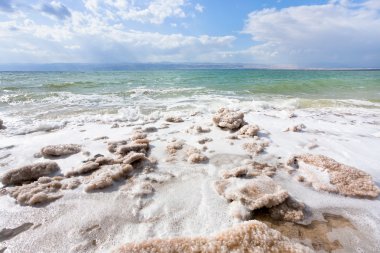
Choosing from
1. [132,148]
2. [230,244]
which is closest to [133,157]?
[132,148]

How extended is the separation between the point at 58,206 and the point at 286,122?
17.1ft

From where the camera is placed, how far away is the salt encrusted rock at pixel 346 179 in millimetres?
2688

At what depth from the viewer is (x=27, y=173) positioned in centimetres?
300

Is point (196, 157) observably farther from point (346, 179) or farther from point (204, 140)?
point (346, 179)

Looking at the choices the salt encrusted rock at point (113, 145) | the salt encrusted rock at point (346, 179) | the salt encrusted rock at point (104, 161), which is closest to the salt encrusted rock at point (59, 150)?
the salt encrusted rock at point (113, 145)

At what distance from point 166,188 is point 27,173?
75.0 inches

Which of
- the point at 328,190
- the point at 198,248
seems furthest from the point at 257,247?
the point at 328,190

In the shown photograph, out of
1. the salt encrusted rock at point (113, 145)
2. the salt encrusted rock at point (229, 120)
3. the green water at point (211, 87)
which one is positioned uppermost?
the salt encrusted rock at point (229, 120)

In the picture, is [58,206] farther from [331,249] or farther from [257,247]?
[331,249]

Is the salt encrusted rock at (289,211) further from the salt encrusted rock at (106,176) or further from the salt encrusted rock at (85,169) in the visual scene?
the salt encrusted rock at (85,169)

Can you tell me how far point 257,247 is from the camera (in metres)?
1.80

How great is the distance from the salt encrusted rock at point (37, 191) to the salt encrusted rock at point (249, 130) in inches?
134

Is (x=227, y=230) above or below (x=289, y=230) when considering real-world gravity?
above

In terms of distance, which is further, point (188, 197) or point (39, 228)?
point (188, 197)
